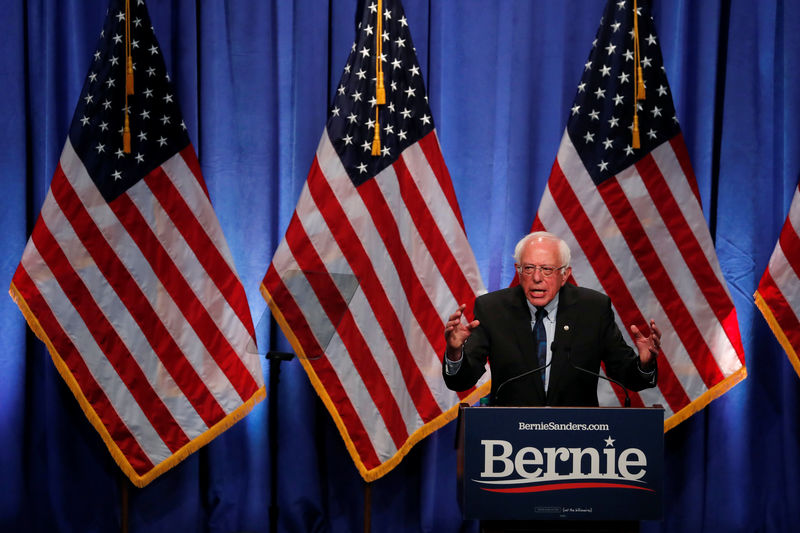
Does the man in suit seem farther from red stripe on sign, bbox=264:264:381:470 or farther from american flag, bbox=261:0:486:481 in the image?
red stripe on sign, bbox=264:264:381:470

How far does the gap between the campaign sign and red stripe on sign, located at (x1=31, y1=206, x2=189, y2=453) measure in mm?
2015

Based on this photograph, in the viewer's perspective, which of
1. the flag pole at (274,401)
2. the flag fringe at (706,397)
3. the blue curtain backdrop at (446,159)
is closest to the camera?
the flag pole at (274,401)

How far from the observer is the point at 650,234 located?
404cm

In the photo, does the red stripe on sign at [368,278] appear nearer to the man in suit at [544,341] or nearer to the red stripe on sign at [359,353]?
the red stripe on sign at [359,353]

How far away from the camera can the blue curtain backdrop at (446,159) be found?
14.3 feet

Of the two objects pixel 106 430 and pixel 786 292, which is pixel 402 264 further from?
pixel 786 292

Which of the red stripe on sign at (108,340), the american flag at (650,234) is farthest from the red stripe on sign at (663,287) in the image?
the red stripe on sign at (108,340)

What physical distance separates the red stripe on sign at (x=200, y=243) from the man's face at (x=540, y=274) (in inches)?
60.6

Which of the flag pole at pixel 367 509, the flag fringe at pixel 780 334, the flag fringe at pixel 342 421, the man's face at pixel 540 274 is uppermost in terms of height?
the man's face at pixel 540 274

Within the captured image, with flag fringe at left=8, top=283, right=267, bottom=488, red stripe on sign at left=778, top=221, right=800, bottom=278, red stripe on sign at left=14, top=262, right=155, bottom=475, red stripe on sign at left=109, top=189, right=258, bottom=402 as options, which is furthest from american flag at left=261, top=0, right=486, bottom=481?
red stripe on sign at left=778, top=221, right=800, bottom=278

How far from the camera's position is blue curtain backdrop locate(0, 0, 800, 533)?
4.36m

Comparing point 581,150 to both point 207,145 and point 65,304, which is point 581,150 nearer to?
point 207,145

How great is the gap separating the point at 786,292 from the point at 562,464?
7.15ft

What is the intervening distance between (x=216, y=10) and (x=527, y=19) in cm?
169
